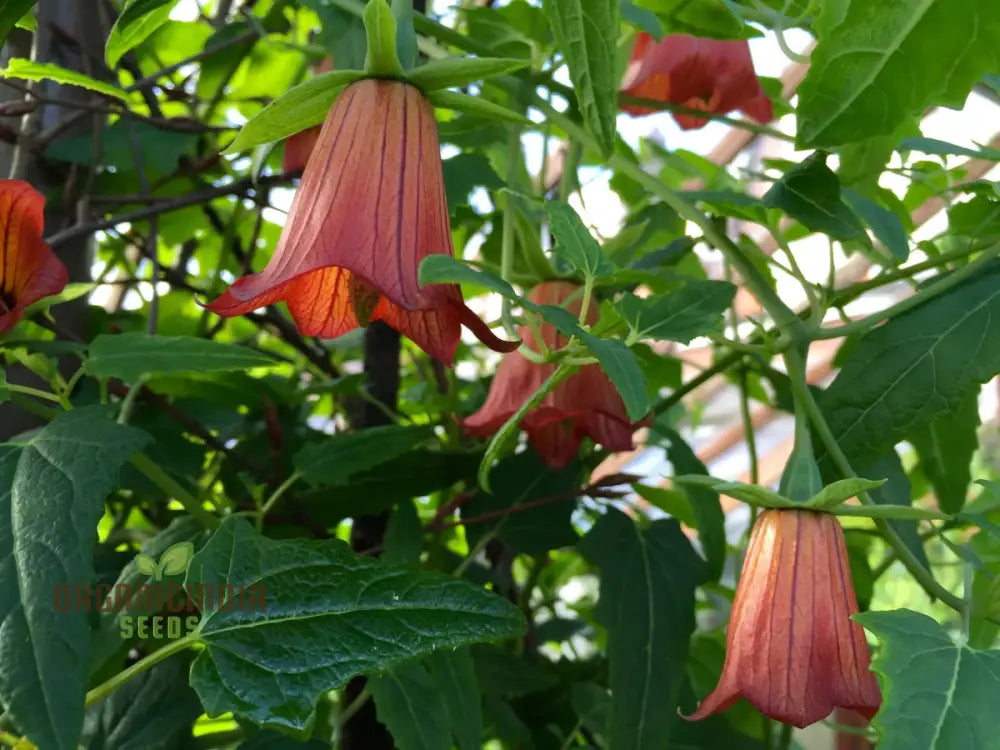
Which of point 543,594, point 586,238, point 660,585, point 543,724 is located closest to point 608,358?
point 586,238

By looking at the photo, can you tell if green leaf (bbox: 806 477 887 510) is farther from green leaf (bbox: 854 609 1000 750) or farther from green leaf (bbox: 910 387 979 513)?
green leaf (bbox: 910 387 979 513)

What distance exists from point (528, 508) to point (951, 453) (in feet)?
0.70

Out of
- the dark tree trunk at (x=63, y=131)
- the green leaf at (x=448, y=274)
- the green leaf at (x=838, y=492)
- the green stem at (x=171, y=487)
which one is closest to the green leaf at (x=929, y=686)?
the green leaf at (x=838, y=492)

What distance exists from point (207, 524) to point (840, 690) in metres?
0.25

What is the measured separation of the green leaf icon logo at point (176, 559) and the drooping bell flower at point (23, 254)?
0.10 m

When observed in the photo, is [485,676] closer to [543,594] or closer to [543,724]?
[543,724]

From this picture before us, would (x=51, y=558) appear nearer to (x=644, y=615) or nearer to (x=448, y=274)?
(x=448, y=274)

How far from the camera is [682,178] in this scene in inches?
29.7

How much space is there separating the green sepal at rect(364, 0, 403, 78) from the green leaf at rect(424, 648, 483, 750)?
22 cm

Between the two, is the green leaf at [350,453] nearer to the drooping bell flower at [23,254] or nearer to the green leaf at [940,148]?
the drooping bell flower at [23,254]

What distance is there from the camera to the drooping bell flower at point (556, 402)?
399 millimetres

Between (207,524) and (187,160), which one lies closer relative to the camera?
(207,524)

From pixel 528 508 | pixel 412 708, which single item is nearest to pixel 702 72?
pixel 528 508

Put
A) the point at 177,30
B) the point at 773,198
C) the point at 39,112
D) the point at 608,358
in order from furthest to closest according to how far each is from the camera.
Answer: the point at 177,30, the point at 39,112, the point at 773,198, the point at 608,358
